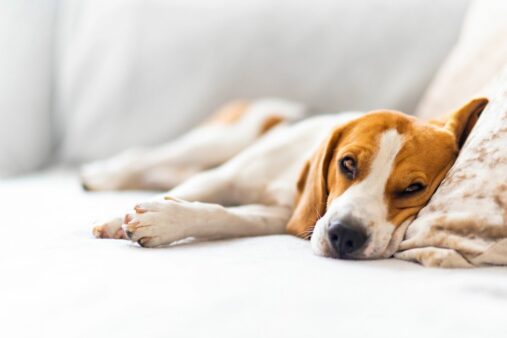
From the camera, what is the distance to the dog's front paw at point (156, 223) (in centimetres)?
182

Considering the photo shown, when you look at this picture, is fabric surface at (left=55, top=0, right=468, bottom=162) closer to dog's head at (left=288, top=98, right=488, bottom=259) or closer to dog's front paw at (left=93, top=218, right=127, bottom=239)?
dog's head at (left=288, top=98, right=488, bottom=259)

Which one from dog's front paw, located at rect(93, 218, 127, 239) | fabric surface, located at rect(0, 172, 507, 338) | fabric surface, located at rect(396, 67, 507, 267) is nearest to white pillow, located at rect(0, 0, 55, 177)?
dog's front paw, located at rect(93, 218, 127, 239)

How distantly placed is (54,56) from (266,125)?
113cm

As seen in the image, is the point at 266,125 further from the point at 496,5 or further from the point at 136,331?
the point at 136,331

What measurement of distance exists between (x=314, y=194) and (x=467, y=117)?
460 mm

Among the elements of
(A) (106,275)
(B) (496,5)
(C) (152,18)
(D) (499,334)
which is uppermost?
(C) (152,18)

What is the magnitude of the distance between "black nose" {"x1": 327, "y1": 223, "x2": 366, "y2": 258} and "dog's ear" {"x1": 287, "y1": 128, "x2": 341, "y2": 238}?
24 cm

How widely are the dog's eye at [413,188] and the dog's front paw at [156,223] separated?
0.57 m

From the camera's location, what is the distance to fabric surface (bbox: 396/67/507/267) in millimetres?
1569

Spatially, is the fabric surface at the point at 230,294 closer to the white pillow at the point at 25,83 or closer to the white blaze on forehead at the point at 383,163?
the white blaze on forehead at the point at 383,163

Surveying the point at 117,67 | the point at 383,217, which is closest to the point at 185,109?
the point at 117,67

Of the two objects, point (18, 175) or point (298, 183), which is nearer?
point (298, 183)

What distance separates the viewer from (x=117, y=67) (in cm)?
334

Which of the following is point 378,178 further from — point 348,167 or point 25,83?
point 25,83
